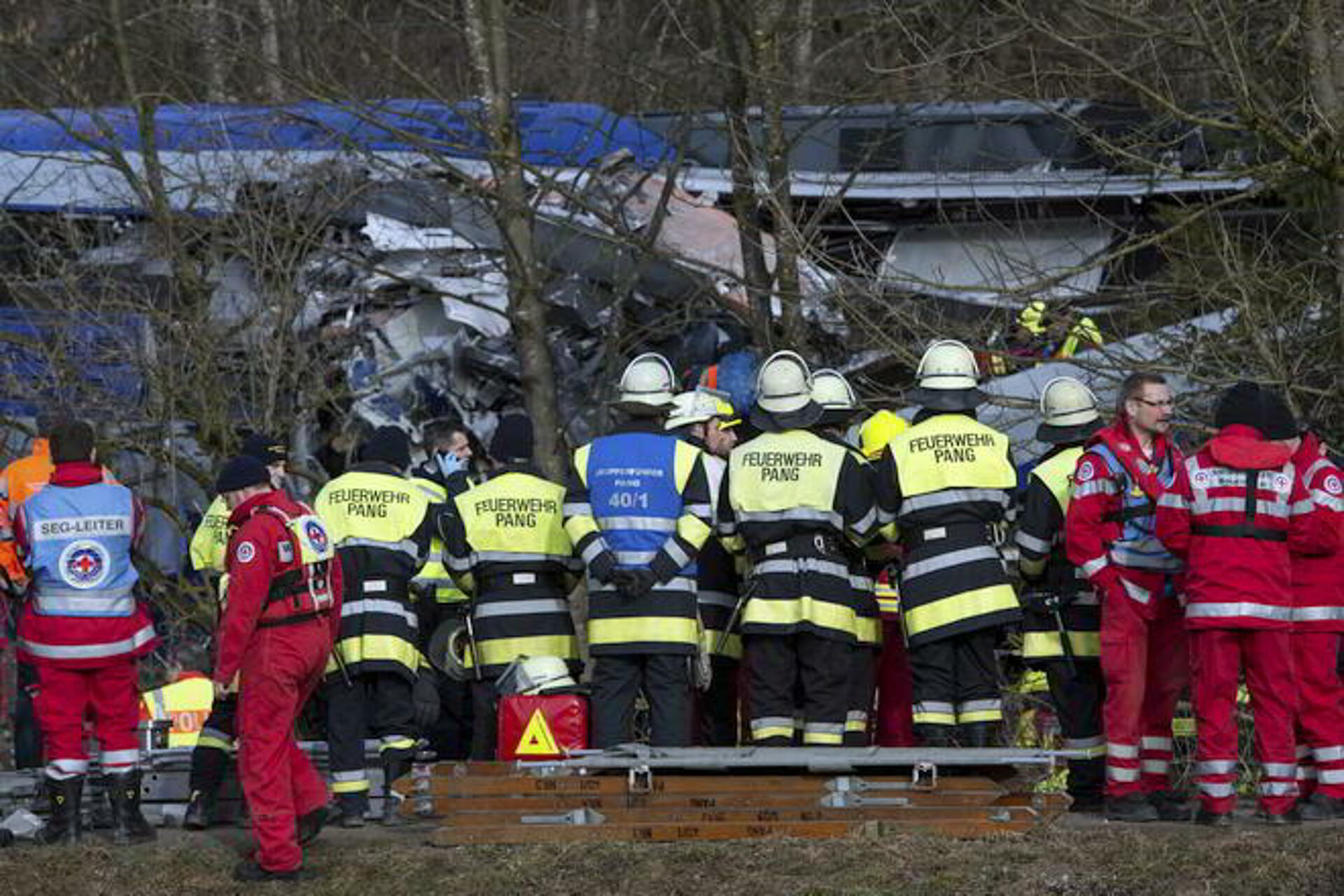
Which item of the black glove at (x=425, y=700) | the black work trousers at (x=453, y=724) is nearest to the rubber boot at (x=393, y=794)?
the black glove at (x=425, y=700)

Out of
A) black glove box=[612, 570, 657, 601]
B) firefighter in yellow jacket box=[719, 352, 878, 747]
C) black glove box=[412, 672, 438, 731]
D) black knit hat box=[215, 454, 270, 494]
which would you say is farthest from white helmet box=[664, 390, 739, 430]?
black knit hat box=[215, 454, 270, 494]

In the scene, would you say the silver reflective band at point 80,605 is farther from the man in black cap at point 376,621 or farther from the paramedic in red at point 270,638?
the man in black cap at point 376,621

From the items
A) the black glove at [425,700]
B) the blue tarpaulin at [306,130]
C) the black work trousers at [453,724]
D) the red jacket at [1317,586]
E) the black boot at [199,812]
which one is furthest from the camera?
the blue tarpaulin at [306,130]

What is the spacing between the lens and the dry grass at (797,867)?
8.43m

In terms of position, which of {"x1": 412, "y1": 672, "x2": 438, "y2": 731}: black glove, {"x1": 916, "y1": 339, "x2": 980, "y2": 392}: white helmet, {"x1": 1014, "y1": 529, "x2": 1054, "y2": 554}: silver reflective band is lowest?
{"x1": 412, "y1": 672, "x2": 438, "y2": 731}: black glove

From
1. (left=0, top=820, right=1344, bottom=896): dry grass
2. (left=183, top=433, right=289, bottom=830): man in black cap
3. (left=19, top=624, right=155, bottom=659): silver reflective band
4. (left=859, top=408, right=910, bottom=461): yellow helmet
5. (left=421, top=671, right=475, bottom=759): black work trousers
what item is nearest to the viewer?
(left=0, top=820, right=1344, bottom=896): dry grass

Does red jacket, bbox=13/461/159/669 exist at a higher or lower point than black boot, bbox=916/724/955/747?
higher

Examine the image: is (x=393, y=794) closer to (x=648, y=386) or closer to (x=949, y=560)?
(x=648, y=386)

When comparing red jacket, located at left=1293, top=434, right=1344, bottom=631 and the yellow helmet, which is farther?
the yellow helmet

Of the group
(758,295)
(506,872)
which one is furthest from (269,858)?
(758,295)

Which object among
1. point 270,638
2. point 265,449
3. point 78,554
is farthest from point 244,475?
point 78,554

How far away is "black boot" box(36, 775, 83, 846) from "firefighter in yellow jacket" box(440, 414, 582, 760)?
6.64 ft

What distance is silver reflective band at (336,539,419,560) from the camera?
1060 cm

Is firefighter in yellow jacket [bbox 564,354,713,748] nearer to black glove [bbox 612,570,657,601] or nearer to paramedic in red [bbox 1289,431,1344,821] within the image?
black glove [bbox 612,570,657,601]
